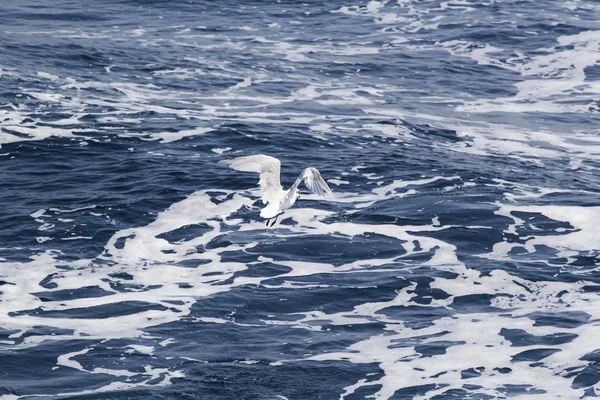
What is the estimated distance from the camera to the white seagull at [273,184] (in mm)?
20219

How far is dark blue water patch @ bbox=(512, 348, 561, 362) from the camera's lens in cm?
1866

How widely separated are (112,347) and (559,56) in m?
27.2

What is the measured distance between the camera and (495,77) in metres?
39.1

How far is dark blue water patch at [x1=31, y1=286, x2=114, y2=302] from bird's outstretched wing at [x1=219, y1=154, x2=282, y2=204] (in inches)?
139

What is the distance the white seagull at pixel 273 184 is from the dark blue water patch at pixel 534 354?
15.0 ft

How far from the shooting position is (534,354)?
740 inches

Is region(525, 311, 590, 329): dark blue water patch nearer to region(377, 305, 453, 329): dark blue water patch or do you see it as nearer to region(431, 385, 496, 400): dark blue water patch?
region(377, 305, 453, 329): dark blue water patch

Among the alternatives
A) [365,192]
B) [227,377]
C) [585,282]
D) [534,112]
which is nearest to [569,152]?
[534,112]

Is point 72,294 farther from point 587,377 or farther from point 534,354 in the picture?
point 587,377

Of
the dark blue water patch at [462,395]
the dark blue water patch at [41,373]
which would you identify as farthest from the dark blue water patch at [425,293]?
the dark blue water patch at [41,373]

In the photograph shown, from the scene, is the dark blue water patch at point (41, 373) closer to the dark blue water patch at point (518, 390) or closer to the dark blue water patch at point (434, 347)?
the dark blue water patch at point (434, 347)

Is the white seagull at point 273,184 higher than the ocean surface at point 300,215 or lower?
higher

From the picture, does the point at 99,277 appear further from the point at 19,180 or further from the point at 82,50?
the point at 82,50

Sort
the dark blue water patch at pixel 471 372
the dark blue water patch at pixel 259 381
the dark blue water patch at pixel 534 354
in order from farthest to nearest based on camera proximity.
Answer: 1. the dark blue water patch at pixel 534 354
2. the dark blue water patch at pixel 471 372
3. the dark blue water patch at pixel 259 381
